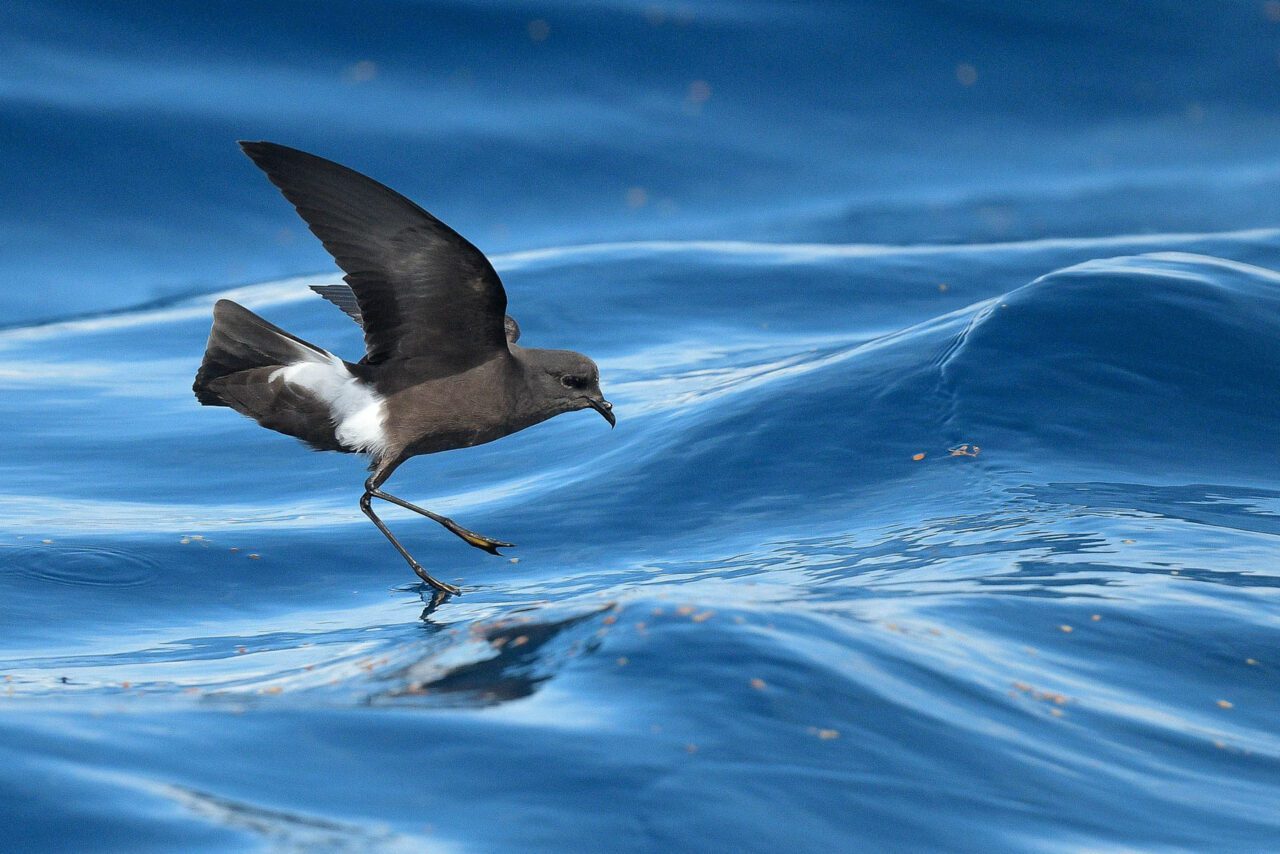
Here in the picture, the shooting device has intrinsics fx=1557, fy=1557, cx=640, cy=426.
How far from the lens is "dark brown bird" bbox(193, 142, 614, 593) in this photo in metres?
5.25

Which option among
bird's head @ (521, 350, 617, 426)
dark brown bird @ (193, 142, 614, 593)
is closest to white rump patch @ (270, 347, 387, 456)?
dark brown bird @ (193, 142, 614, 593)

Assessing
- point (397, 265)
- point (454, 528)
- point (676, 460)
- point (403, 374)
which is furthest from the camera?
point (676, 460)

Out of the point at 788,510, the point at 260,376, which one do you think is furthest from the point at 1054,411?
the point at 260,376

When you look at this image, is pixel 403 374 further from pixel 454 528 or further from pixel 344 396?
pixel 454 528

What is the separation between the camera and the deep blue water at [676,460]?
3.36 metres

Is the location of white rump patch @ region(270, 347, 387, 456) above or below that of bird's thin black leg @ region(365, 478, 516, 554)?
above

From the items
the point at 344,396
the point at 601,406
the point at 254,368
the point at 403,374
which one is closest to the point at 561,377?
the point at 601,406

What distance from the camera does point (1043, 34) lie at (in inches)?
530

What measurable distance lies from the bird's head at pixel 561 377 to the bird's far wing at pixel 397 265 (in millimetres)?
174

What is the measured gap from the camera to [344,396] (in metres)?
5.60

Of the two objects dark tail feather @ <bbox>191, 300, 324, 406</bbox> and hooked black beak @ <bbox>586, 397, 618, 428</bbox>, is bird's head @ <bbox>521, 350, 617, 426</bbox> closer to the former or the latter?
hooked black beak @ <bbox>586, 397, 618, 428</bbox>

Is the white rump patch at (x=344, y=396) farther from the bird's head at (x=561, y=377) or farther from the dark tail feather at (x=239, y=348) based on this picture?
the bird's head at (x=561, y=377)

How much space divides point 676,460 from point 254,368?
2.08m

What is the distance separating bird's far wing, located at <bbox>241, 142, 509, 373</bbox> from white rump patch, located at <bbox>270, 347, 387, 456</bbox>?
128mm
